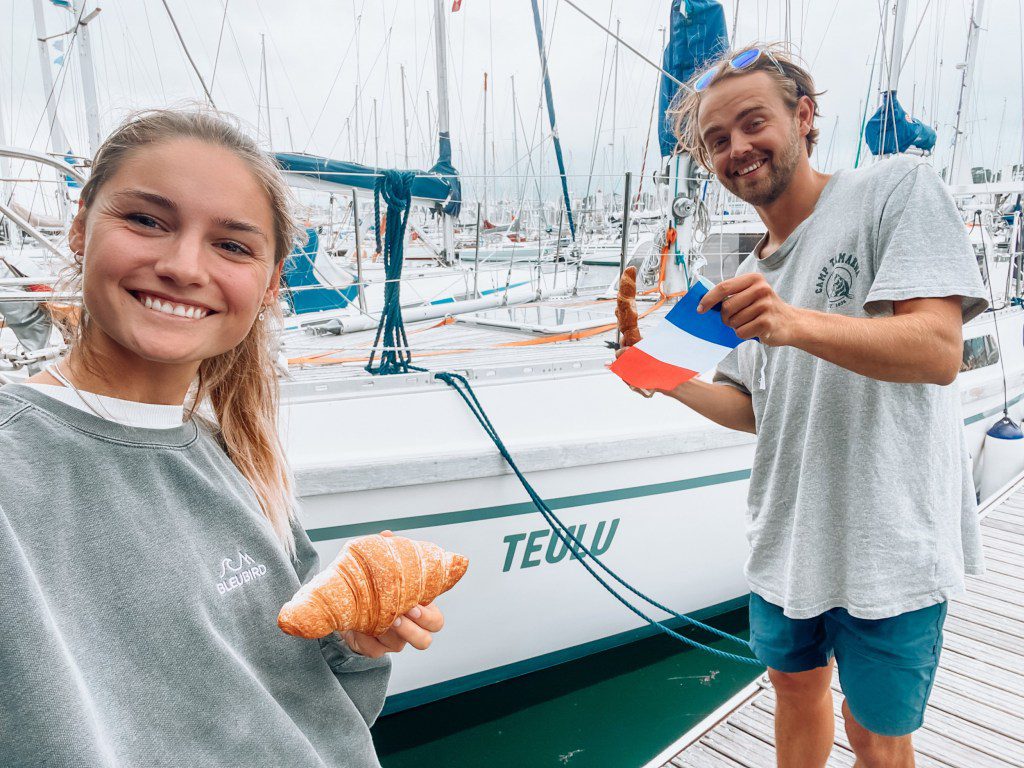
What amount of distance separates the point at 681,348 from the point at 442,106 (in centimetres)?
615

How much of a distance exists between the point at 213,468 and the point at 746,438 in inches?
120

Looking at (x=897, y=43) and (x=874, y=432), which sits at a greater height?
(x=897, y=43)

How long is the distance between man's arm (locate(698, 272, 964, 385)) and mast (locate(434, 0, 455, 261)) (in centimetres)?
495

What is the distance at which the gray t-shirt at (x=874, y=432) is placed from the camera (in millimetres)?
1320

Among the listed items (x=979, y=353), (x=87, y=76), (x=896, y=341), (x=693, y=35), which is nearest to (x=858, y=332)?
(x=896, y=341)

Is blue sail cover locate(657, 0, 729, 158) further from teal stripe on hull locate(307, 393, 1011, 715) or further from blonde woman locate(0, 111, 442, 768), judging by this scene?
Answer: blonde woman locate(0, 111, 442, 768)

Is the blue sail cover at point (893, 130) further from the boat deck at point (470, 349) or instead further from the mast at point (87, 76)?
the mast at point (87, 76)

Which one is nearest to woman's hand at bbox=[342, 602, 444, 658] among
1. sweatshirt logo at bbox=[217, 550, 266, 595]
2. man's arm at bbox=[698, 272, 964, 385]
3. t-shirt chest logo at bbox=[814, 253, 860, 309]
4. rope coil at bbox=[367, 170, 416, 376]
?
sweatshirt logo at bbox=[217, 550, 266, 595]

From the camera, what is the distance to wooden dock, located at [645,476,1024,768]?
7.70 ft

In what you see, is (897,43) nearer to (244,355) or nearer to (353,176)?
(353,176)

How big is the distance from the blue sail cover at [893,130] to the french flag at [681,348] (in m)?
5.47

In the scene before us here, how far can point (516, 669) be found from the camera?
3.36 m

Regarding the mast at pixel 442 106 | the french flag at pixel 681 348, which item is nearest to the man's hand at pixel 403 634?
the french flag at pixel 681 348

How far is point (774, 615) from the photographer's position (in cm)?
163
